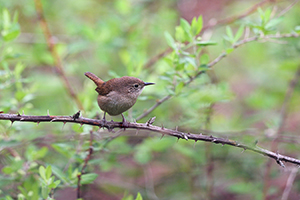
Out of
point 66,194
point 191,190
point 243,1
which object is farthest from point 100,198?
point 243,1

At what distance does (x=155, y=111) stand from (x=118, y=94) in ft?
4.38

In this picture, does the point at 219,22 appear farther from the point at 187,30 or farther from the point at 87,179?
the point at 87,179

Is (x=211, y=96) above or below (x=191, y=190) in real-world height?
above

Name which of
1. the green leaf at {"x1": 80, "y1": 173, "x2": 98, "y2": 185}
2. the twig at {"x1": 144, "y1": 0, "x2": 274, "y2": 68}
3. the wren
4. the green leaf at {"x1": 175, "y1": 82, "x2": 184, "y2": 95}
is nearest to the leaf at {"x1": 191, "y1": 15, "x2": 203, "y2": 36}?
the green leaf at {"x1": 175, "y1": 82, "x2": 184, "y2": 95}

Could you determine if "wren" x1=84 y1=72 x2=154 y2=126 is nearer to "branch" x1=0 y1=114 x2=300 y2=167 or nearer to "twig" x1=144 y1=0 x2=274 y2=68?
"branch" x1=0 y1=114 x2=300 y2=167

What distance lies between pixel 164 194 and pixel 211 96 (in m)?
2.08

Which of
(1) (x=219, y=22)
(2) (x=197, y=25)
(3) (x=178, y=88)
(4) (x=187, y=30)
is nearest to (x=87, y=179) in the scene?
(3) (x=178, y=88)

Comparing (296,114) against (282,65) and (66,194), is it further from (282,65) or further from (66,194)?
(66,194)

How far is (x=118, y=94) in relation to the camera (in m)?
3.66

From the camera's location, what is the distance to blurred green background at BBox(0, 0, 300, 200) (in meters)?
3.56

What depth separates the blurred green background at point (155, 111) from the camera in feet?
11.7

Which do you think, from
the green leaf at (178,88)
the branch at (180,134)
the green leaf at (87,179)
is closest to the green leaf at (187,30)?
the green leaf at (178,88)

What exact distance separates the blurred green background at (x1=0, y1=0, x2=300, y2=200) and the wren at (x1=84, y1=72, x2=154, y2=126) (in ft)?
0.54

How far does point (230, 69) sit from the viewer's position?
805 centimetres
